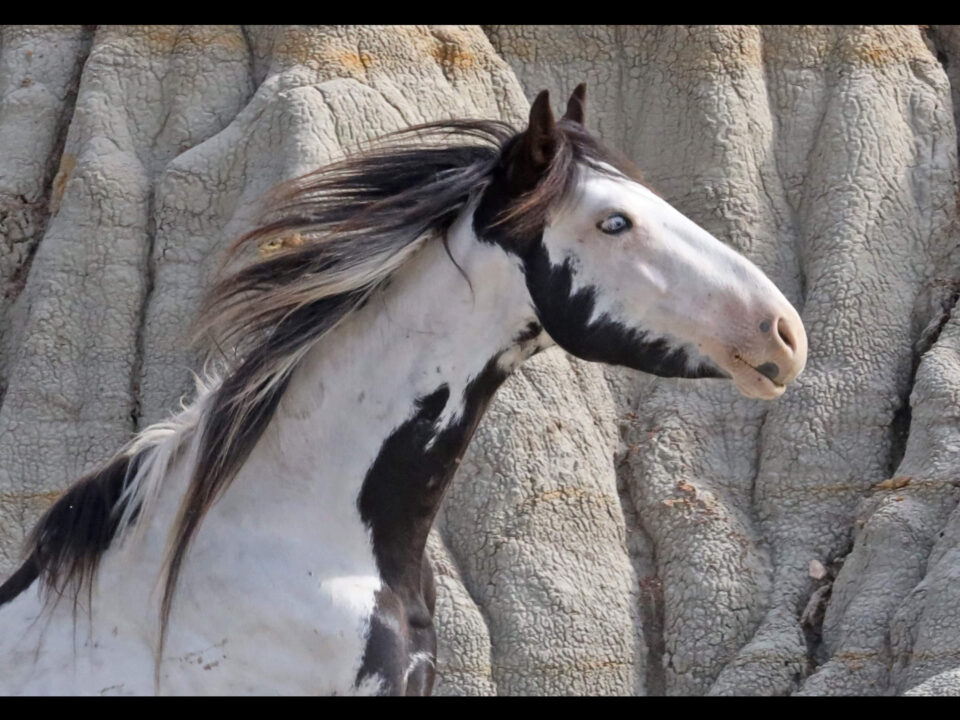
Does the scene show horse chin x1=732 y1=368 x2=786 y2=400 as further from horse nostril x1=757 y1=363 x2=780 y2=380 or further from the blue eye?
the blue eye

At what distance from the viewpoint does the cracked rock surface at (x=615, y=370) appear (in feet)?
22.4

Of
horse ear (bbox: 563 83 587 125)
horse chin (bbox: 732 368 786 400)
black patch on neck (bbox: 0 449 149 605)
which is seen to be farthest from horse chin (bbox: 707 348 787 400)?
black patch on neck (bbox: 0 449 149 605)

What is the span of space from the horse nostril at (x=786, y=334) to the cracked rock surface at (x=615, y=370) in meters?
3.06

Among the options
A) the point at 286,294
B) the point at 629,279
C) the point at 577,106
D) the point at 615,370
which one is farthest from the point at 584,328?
the point at 615,370

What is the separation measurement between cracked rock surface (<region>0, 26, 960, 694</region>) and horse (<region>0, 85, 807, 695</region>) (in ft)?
10.4

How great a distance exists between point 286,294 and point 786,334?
3.45ft

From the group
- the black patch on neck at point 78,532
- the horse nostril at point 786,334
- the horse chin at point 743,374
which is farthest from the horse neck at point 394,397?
the horse nostril at point 786,334

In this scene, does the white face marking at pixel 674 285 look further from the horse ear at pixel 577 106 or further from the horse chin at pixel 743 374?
the horse ear at pixel 577 106

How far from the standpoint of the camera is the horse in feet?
11.0

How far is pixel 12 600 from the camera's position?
3.59m

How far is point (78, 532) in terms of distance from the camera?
3525mm

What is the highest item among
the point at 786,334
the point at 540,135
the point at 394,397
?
the point at 540,135

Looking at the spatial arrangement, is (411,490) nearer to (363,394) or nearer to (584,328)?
(363,394)
